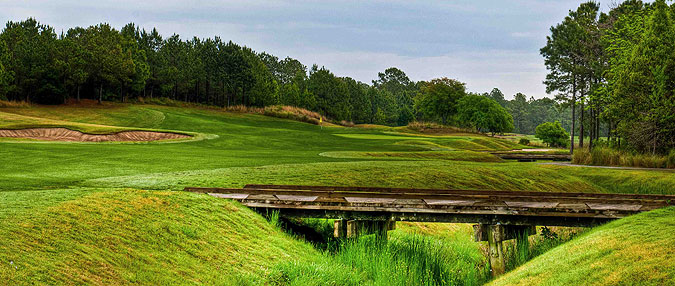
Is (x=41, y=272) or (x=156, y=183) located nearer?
(x=41, y=272)

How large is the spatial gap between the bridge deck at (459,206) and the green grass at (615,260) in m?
1.39

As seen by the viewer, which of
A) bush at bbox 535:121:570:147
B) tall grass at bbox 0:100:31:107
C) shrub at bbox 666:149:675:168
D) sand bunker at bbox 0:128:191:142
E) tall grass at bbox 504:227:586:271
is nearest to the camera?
tall grass at bbox 504:227:586:271

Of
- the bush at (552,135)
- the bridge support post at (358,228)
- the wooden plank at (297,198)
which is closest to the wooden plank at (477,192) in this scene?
the wooden plank at (297,198)

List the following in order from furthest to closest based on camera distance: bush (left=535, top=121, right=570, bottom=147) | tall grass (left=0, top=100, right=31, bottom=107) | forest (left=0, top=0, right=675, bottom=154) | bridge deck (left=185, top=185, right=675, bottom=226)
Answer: bush (left=535, top=121, right=570, bottom=147), tall grass (left=0, top=100, right=31, bottom=107), forest (left=0, top=0, right=675, bottom=154), bridge deck (left=185, top=185, right=675, bottom=226)

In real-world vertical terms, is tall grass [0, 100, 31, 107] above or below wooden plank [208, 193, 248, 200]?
above

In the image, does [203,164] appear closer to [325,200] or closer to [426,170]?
[426,170]

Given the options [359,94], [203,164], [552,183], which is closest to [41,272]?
[203,164]

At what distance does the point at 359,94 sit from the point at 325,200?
129m

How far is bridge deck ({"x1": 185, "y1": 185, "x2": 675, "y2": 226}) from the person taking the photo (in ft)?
40.9

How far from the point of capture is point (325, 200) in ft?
44.2

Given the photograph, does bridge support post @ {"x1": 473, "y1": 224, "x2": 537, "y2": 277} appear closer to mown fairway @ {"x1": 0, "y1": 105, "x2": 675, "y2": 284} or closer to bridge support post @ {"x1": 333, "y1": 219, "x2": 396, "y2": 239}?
mown fairway @ {"x1": 0, "y1": 105, "x2": 675, "y2": 284}

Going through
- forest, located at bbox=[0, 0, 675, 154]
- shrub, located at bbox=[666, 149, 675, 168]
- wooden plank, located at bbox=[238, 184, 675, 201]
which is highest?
forest, located at bbox=[0, 0, 675, 154]

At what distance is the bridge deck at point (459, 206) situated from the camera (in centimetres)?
1246

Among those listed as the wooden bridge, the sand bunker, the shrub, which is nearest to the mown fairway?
the wooden bridge
